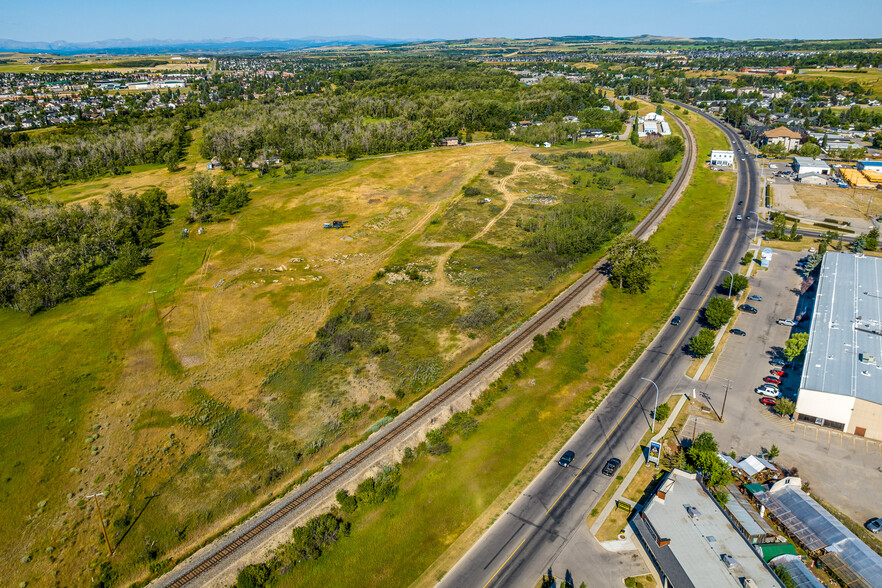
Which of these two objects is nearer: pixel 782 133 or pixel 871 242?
pixel 871 242

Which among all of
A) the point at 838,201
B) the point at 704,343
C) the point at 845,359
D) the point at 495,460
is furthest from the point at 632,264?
the point at 838,201

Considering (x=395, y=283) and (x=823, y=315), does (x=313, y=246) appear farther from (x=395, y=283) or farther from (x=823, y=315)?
(x=823, y=315)

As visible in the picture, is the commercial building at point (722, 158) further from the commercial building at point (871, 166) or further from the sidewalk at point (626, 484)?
the sidewalk at point (626, 484)

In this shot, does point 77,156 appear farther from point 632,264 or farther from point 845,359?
point 845,359

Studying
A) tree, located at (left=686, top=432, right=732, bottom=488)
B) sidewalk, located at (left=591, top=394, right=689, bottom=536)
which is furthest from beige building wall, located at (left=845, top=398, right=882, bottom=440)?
tree, located at (left=686, top=432, right=732, bottom=488)

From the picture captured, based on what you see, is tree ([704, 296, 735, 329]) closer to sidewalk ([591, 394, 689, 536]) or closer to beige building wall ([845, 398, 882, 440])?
sidewalk ([591, 394, 689, 536])

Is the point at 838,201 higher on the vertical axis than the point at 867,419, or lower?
higher

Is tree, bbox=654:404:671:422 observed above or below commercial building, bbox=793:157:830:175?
below
